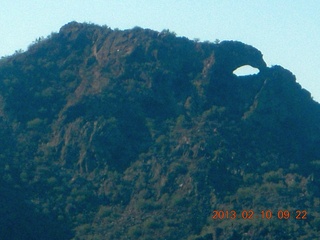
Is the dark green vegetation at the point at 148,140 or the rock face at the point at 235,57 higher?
the rock face at the point at 235,57

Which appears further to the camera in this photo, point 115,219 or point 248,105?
point 248,105

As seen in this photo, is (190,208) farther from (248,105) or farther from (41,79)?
(41,79)

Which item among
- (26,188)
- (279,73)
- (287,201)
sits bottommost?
(287,201)

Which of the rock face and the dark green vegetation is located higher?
the rock face

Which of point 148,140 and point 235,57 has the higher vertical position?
point 235,57

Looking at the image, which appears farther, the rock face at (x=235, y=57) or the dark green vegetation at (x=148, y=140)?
the rock face at (x=235, y=57)

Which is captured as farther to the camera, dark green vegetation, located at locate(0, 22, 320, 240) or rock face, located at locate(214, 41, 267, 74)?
rock face, located at locate(214, 41, 267, 74)

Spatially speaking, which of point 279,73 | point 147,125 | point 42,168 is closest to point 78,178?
point 42,168

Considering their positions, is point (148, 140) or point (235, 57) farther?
point (235, 57)
